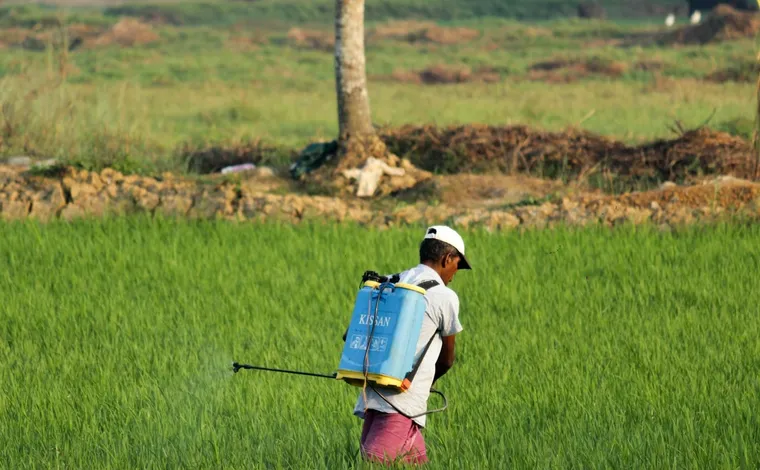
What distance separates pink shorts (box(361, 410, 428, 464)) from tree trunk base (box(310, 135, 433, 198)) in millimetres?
9091

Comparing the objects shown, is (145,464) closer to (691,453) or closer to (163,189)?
(691,453)

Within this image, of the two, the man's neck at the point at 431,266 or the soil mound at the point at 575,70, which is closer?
the man's neck at the point at 431,266

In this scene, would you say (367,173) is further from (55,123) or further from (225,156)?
(55,123)

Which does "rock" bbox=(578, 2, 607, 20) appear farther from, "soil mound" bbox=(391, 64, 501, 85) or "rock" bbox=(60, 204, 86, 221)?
"rock" bbox=(60, 204, 86, 221)

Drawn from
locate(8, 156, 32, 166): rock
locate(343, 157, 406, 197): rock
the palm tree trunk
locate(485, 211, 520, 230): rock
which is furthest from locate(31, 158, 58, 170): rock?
locate(485, 211, 520, 230): rock

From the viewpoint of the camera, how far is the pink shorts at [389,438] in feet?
15.8

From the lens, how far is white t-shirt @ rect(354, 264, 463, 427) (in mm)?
4746

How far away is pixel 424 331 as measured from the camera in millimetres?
4793

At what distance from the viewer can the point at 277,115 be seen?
26.5 metres

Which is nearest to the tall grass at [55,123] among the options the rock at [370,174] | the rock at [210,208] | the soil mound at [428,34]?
the rock at [210,208]

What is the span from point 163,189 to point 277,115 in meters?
14.1

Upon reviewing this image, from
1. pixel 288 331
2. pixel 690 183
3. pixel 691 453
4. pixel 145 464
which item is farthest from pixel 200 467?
pixel 690 183

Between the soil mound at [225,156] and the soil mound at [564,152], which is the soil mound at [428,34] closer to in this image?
the soil mound at [225,156]

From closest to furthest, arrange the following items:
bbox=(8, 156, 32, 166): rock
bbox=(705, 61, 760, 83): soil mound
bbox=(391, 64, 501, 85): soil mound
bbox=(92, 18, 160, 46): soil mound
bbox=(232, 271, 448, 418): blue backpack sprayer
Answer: bbox=(232, 271, 448, 418): blue backpack sprayer, bbox=(8, 156, 32, 166): rock, bbox=(705, 61, 760, 83): soil mound, bbox=(391, 64, 501, 85): soil mound, bbox=(92, 18, 160, 46): soil mound
